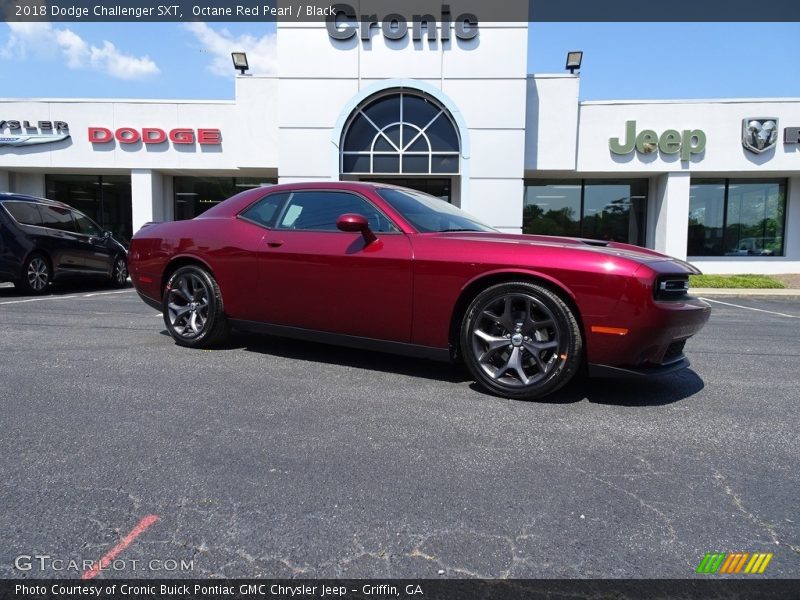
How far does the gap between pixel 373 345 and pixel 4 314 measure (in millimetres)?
5688

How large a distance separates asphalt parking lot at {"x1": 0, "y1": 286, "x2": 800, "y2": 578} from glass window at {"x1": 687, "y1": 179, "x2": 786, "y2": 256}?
48.2 feet

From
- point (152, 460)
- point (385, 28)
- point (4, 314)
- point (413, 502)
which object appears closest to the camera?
point (413, 502)

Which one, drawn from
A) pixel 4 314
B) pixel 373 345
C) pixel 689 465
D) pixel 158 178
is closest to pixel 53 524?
pixel 373 345

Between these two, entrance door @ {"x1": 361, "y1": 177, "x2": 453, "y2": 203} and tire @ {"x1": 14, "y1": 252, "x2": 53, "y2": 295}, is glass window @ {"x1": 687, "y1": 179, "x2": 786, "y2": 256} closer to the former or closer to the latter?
entrance door @ {"x1": 361, "y1": 177, "x2": 453, "y2": 203}

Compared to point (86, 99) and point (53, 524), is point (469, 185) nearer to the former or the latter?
point (86, 99)

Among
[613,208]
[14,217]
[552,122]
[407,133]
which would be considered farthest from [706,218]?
[14,217]

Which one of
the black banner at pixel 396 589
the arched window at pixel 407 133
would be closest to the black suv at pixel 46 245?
the arched window at pixel 407 133

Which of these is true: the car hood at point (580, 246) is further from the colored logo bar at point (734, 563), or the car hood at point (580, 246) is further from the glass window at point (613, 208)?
the glass window at point (613, 208)

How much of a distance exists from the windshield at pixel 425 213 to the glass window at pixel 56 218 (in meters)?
7.85

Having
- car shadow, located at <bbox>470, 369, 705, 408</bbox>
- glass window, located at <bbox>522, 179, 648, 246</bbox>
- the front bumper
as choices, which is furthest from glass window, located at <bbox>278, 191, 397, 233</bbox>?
glass window, located at <bbox>522, 179, 648, 246</bbox>

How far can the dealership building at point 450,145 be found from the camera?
14.7 m

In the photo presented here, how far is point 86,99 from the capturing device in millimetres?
16500

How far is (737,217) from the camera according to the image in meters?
17.1

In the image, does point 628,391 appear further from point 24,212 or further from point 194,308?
point 24,212
